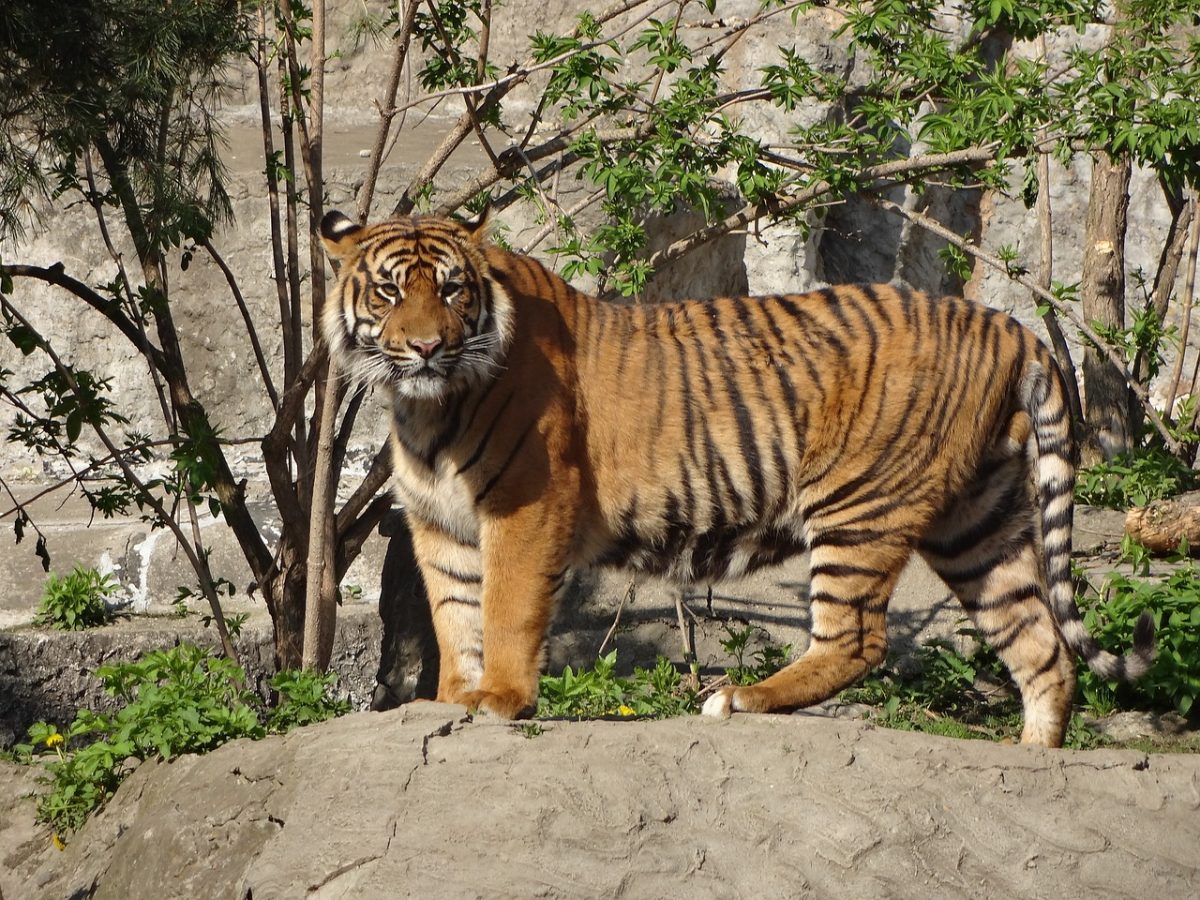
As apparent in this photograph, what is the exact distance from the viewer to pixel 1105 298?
791 cm

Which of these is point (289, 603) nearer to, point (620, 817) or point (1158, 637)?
point (620, 817)

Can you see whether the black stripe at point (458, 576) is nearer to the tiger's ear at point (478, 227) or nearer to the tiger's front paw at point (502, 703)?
the tiger's front paw at point (502, 703)

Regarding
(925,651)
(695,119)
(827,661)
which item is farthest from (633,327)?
(925,651)

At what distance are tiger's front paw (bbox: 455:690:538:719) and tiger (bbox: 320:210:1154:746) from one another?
0.05 feet

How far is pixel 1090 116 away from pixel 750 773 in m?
2.36

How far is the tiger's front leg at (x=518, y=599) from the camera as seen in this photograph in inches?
162

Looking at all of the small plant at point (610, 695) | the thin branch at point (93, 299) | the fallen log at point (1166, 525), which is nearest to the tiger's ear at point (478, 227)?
the small plant at point (610, 695)

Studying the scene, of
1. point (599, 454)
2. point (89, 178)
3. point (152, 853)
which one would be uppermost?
point (89, 178)

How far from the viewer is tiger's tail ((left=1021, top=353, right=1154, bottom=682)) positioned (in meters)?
4.39

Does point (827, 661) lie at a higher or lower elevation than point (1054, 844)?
higher

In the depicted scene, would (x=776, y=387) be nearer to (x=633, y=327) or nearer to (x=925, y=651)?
(x=633, y=327)

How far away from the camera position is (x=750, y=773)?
12.2ft

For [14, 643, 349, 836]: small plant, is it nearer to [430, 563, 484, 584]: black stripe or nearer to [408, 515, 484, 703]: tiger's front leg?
[408, 515, 484, 703]: tiger's front leg

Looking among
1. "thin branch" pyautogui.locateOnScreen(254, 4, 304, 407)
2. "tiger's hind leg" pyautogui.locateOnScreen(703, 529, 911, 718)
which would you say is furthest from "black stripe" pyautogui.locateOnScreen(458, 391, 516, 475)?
"thin branch" pyautogui.locateOnScreen(254, 4, 304, 407)
